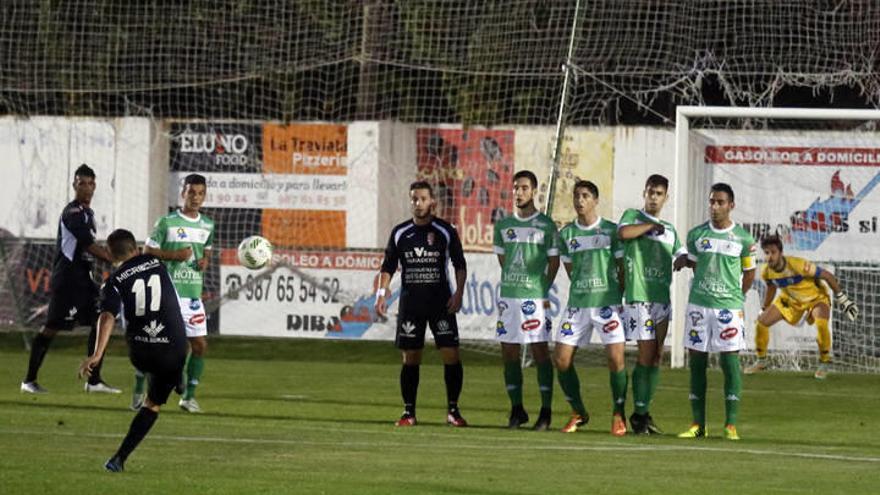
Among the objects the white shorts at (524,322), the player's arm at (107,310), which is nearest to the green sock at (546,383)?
the white shorts at (524,322)

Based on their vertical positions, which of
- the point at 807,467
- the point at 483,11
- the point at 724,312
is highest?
the point at 483,11

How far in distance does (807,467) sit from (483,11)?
53.2 ft

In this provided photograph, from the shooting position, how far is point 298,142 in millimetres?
29797

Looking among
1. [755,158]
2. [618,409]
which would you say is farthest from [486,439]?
[755,158]

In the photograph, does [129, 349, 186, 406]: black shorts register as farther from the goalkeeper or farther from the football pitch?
the goalkeeper

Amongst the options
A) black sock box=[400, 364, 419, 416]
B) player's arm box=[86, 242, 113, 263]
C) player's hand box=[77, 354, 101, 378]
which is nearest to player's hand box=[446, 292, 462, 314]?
black sock box=[400, 364, 419, 416]

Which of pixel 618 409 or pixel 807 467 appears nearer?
pixel 807 467

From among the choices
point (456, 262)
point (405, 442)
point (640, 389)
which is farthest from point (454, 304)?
point (405, 442)

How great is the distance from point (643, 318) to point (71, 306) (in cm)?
682

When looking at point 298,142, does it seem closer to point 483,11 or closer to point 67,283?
point 483,11

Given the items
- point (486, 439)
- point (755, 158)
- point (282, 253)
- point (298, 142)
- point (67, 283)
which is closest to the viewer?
point (486, 439)

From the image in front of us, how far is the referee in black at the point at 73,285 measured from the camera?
20.3 metres

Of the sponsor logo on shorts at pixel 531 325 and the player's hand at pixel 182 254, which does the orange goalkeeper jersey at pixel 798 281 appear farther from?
the player's hand at pixel 182 254

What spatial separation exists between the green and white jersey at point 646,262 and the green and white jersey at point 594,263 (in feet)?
0.37
